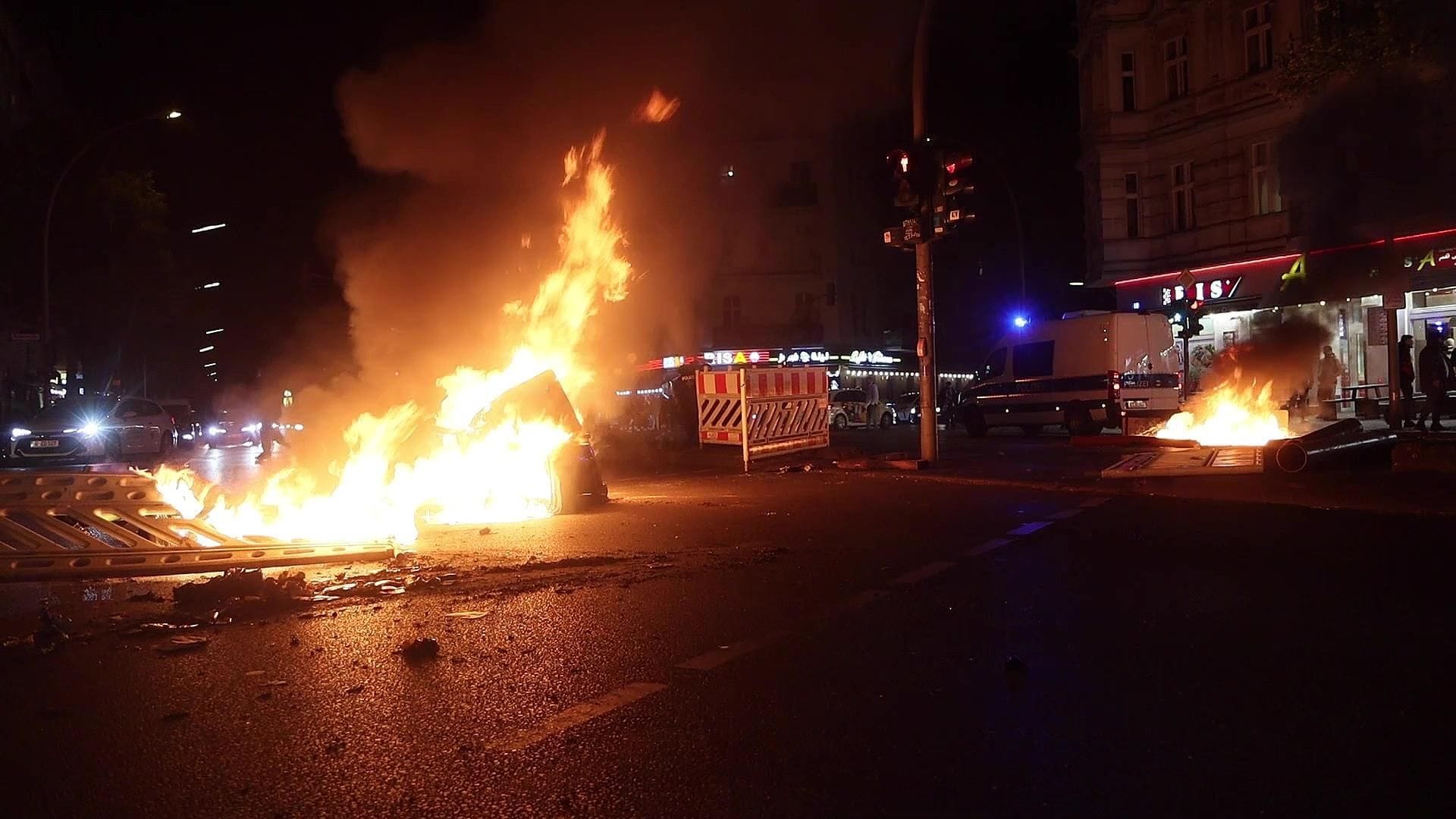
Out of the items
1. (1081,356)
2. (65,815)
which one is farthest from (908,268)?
(65,815)

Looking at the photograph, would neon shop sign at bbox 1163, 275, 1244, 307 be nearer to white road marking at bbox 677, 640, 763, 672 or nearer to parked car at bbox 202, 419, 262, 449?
white road marking at bbox 677, 640, 763, 672

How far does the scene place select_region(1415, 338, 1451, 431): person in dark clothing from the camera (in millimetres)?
17531

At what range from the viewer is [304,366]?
15477mm

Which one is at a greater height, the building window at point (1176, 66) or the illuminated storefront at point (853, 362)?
the building window at point (1176, 66)

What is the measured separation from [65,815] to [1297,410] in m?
19.7

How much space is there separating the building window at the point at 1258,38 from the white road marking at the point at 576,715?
27104 mm

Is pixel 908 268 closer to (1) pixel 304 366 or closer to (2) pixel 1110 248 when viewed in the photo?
(2) pixel 1110 248

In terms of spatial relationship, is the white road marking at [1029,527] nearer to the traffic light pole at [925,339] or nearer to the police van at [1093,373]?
the traffic light pole at [925,339]

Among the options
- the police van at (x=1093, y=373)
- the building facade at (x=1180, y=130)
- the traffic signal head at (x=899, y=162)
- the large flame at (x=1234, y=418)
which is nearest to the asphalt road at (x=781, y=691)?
the traffic signal head at (x=899, y=162)

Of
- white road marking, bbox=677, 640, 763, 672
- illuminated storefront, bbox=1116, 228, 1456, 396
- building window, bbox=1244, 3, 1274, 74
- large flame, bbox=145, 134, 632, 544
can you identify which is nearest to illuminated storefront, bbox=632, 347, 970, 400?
illuminated storefront, bbox=1116, 228, 1456, 396

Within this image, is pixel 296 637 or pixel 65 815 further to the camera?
pixel 296 637

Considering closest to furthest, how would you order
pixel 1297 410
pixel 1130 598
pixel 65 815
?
pixel 65 815
pixel 1130 598
pixel 1297 410

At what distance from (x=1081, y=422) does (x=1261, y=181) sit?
10277 millimetres

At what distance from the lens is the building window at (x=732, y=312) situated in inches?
1853
